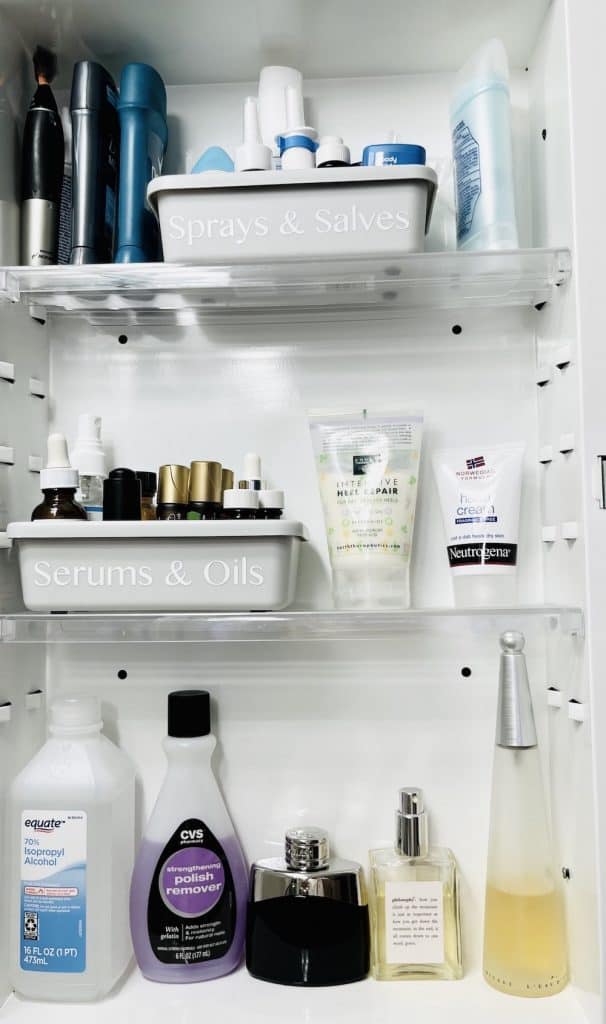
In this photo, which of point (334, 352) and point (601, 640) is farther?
point (334, 352)

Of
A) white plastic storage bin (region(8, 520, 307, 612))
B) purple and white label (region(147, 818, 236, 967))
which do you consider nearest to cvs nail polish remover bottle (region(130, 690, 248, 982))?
purple and white label (region(147, 818, 236, 967))

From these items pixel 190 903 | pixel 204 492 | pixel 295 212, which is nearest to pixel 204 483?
pixel 204 492

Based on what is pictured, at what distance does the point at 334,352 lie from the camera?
2.53 feet

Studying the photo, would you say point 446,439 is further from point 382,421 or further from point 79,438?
point 79,438

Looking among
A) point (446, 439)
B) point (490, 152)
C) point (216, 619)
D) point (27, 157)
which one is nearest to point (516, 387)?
point (446, 439)

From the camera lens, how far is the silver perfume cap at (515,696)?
64cm

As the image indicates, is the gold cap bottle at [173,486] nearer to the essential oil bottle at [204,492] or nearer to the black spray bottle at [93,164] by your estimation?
the essential oil bottle at [204,492]

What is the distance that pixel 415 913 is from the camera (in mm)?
656

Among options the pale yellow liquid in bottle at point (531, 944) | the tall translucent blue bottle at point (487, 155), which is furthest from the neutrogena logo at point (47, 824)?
the tall translucent blue bottle at point (487, 155)

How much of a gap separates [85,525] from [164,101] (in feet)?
1.22

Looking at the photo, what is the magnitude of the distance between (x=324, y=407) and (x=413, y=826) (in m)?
0.35

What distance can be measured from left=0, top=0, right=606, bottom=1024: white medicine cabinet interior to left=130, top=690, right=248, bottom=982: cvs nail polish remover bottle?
24 millimetres

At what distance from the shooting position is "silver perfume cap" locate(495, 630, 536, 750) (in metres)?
0.64

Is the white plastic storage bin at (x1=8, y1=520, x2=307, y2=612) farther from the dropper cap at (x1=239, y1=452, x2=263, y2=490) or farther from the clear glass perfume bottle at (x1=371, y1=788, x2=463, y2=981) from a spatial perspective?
the clear glass perfume bottle at (x1=371, y1=788, x2=463, y2=981)
